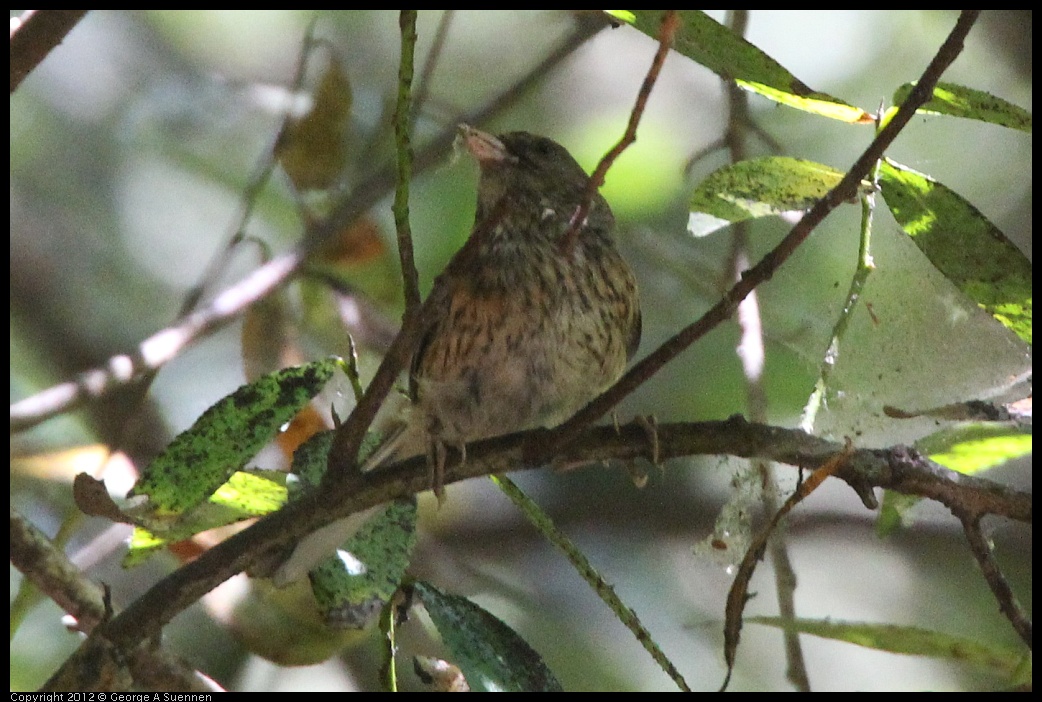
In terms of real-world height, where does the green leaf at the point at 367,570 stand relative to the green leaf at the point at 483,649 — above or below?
above

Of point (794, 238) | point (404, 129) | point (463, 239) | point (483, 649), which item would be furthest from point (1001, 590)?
point (463, 239)

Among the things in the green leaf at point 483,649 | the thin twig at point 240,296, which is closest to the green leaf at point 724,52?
the green leaf at point 483,649

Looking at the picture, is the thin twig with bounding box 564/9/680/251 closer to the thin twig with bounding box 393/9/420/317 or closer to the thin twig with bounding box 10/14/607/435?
the thin twig with bounding box 393/9/420/317

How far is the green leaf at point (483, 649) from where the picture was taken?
1.68 m

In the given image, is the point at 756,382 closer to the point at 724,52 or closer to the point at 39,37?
the point at 724,52

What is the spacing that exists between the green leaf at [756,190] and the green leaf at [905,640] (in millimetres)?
587

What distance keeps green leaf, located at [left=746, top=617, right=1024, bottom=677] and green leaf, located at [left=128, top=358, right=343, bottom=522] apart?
0.77 meters

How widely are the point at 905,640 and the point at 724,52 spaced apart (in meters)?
0.89

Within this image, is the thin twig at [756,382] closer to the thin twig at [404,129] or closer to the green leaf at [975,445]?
the green leaf at [975,445]

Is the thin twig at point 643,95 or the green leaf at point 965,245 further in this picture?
the green leaf at point 965,245

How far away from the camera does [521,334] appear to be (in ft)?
8.18

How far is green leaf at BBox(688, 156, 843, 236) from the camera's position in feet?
5.36

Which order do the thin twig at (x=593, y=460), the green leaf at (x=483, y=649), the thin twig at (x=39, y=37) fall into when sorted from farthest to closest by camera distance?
the thin twig at (x=39, y=37)
the green leaf at (x=483, y=649)
the thin twig at (x=593, y=460)

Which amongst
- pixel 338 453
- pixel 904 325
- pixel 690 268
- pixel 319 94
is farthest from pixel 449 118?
pixel 338 453
